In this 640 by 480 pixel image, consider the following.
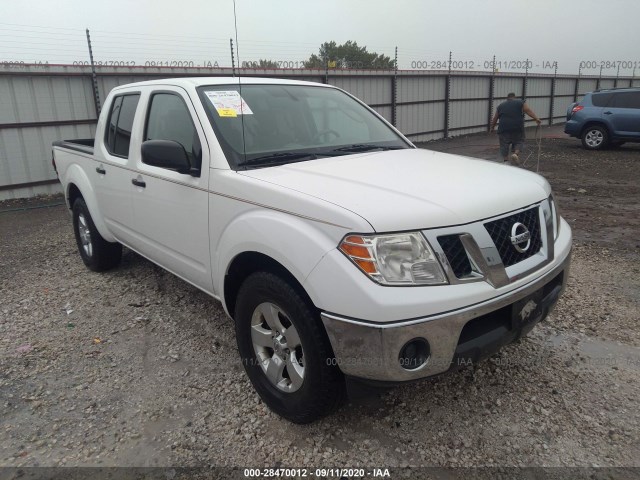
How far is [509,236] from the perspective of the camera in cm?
237

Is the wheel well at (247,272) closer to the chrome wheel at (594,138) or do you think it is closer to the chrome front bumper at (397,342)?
the chrome front bumper at (397,342)

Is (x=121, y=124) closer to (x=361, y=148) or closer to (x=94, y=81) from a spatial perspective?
(x=361, y=148)

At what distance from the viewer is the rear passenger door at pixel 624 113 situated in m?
13.3

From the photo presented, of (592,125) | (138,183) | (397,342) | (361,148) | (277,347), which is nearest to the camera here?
(397,342)

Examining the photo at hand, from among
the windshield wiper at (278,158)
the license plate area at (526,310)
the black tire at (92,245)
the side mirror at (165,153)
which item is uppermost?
the side mirror at (165,153)

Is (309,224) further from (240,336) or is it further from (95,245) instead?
(95,245)

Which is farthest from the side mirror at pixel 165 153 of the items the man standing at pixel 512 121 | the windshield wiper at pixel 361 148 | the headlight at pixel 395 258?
the man standing at pixel 512 121

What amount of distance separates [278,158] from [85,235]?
3.18 metres

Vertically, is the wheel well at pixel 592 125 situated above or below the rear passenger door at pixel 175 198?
below

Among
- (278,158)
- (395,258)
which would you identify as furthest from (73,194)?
(395,258)

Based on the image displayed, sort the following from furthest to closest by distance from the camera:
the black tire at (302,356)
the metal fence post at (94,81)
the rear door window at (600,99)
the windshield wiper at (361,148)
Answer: the rear door window at (600,99) < the metal fence post at (94,81) < the windshield wiper at (361,148) < the black tire at (302,356)

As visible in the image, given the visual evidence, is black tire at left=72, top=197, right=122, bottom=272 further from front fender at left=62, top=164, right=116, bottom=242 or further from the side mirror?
the side mirror

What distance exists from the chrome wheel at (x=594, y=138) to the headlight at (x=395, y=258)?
47.8 feet

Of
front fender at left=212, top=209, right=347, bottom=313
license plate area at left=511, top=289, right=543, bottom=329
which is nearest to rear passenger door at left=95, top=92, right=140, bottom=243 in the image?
front fender at left=212, top=209, right=347, bottom=313
